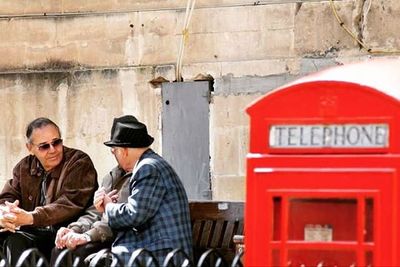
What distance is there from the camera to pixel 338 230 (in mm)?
5227

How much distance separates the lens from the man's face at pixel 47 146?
7633 mm

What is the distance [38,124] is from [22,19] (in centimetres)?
253

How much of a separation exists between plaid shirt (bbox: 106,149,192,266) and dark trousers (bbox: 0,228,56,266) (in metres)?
0.93

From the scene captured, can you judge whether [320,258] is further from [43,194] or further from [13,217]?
[43,194]

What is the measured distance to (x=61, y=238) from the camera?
7129mm

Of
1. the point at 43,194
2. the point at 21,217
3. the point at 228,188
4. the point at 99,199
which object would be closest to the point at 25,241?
the point at 21,217

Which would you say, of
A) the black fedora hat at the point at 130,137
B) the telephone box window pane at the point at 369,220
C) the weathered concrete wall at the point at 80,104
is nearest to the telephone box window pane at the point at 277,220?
the telephone box window pane at the point at 369,220

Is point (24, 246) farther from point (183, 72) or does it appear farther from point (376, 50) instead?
point (376, 50)

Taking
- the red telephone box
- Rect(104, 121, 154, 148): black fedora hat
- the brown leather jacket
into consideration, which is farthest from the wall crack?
the red telephone box

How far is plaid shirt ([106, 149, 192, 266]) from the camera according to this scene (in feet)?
21.9

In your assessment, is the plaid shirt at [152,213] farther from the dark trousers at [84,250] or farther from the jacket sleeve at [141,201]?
the dark trousers at [84,250]

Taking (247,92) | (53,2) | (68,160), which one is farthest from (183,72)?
(68,160)

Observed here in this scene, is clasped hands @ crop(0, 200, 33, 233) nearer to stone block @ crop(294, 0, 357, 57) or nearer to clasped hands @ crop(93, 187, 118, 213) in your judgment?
clasped hands @ crop(93, 187, 118, 213)

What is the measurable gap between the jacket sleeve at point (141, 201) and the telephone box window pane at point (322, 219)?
156cm
